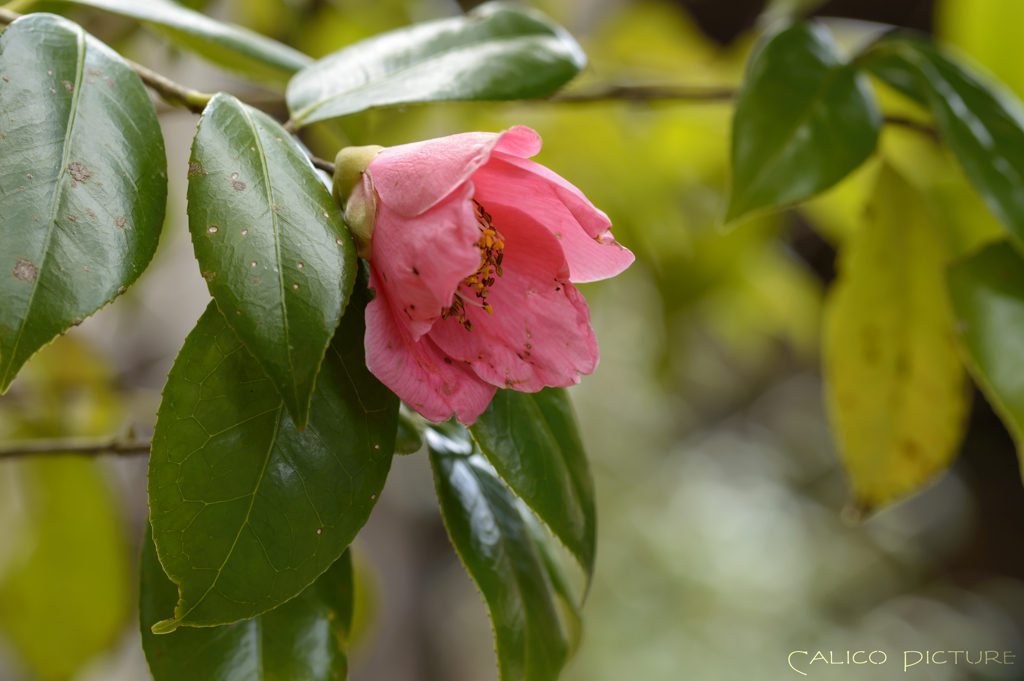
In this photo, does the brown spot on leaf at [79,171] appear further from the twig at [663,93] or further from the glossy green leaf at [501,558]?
the twig at [663,93]

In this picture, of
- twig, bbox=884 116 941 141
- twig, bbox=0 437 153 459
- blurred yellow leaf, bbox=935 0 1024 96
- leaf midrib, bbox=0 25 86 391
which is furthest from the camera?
blurred yellow leaf, bbox=935 0 1024 96

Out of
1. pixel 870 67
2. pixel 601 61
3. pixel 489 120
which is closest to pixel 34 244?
pixel 870 67

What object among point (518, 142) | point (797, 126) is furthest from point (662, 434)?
point (518, 142)

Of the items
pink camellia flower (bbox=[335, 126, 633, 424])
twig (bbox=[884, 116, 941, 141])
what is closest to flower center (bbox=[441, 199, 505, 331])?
pink camellia flower (bbox=[335, 126, 633, 424])

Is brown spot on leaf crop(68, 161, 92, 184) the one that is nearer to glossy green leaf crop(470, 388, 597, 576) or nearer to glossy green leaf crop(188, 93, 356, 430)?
glossy green leaf crop(188, 93, 356, 430)

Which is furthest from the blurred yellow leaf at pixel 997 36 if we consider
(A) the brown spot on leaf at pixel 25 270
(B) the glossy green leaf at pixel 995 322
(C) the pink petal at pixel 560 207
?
(A) the brown spot on leaf at pixel 25 270
